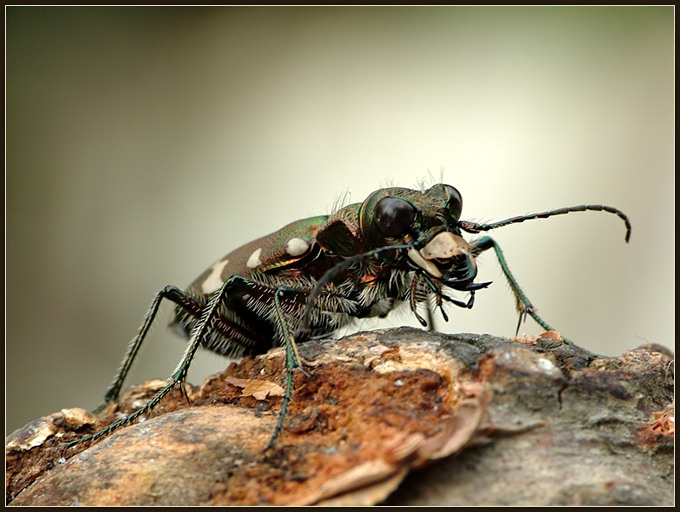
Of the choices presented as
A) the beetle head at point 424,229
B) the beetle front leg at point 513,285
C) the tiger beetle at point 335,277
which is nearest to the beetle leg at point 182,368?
the tiger beetle at point 335,277

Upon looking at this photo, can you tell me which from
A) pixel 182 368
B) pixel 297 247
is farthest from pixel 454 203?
pixel 182 368

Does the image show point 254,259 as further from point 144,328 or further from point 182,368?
point 182,368

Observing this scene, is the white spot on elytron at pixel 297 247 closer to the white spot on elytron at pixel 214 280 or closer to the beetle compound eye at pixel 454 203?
the white spot on elytron at pixel 214 280

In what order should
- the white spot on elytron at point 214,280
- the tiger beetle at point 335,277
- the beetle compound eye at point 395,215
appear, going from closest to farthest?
the tiger beetle at point 335,277 < the beetle compound eye at point 395,215 < the white spot on elytron at point 214,280

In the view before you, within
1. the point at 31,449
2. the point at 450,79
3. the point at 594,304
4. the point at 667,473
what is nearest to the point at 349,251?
the point at 31,449

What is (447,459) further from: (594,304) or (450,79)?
(450,79)
